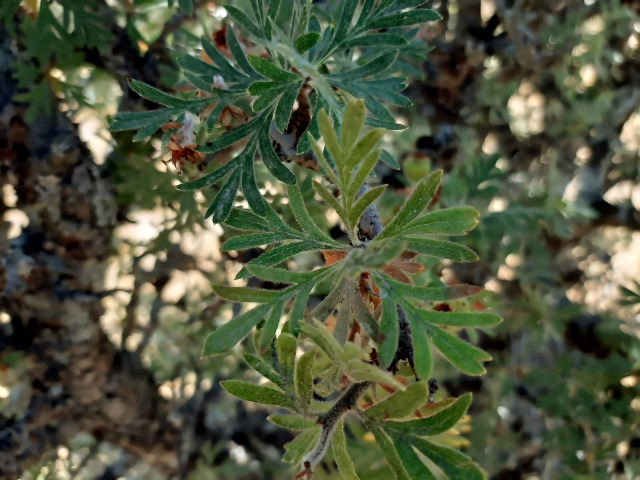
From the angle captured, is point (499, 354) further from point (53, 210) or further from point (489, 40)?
point (53, 210)

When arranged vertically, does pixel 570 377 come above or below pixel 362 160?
below

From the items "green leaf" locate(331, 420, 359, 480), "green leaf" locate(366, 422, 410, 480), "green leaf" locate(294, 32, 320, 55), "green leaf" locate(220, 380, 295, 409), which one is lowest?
"green leaf" locate(331, 420, 359, 480)

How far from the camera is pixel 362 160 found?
1.19 ft

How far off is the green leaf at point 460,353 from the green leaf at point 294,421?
0.32 feet

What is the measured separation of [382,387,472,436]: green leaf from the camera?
0.34 meters

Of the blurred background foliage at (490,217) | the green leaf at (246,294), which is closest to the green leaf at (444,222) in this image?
the green leaf at (246,294)

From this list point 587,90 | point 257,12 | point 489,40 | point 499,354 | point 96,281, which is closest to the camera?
point 257,12

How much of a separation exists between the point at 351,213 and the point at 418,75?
0.66 m

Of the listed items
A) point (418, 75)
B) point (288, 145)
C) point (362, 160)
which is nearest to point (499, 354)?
point (418, 75)

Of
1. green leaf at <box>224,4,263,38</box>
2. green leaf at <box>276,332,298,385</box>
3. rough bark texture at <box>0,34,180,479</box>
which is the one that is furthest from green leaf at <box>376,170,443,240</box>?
rough bark texture at <box>0,34,180,479</box>

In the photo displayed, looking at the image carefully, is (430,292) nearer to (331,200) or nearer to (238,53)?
(331,200)

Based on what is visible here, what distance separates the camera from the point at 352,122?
350 mm

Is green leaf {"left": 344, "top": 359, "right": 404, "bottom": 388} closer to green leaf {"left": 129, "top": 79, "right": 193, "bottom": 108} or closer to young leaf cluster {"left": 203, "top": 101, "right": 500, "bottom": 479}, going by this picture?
young leaf cluster {"left": 203, "top": 101, "right": 500, "bottom": 479}

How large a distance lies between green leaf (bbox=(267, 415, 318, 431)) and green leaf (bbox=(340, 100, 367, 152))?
18 cm
